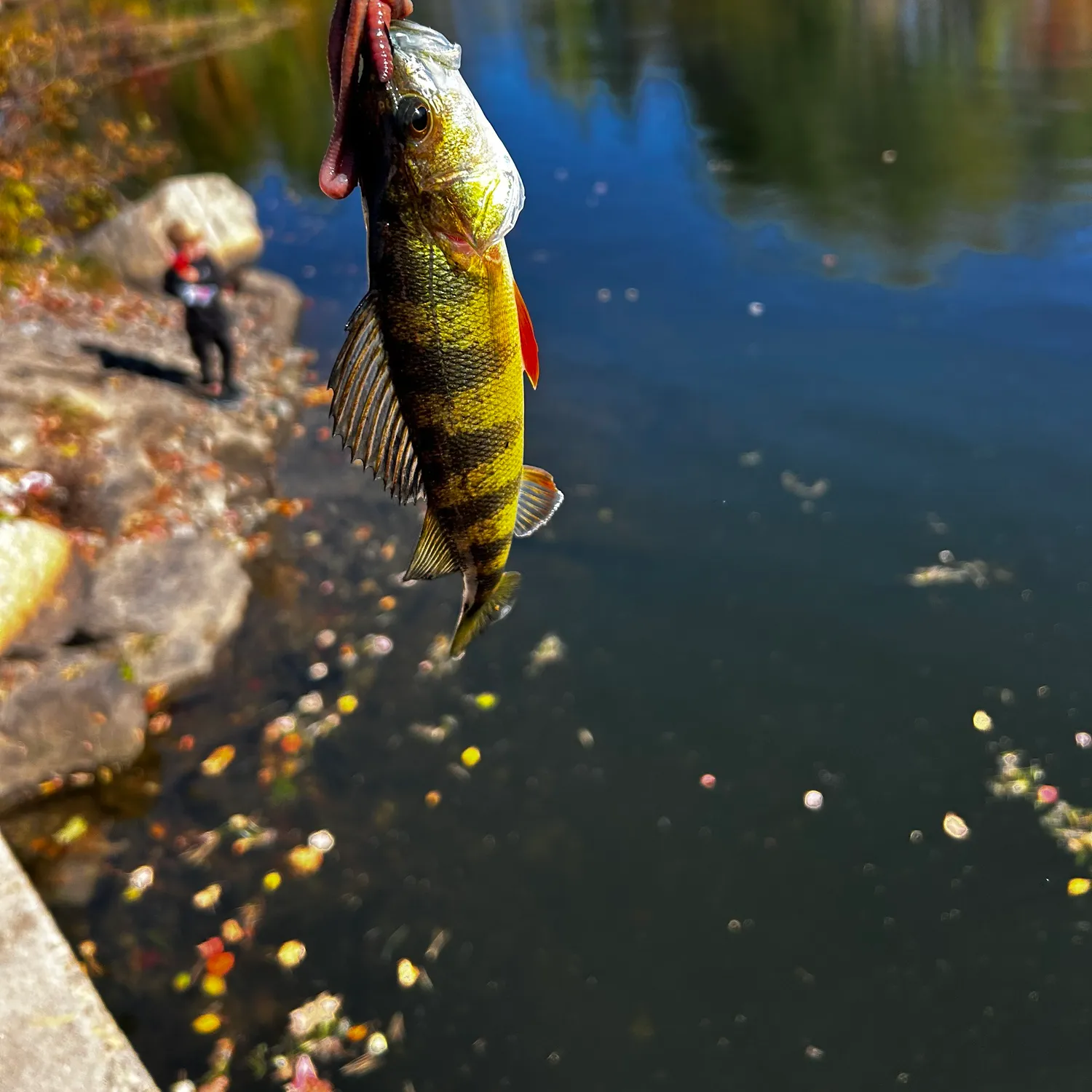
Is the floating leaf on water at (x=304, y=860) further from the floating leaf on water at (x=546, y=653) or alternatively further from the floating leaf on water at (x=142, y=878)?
the floating leaf on water at (x=546, y=653)

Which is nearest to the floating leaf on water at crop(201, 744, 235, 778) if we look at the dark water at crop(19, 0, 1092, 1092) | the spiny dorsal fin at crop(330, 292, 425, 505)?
the dark water at crop(19, 0, 1092, 1092)

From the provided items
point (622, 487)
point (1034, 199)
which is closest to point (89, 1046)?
point (622, 487)

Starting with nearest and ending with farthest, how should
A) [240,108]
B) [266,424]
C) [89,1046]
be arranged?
[89,1046]
[266,424]
[240,108]

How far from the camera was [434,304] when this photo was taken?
2.11 m

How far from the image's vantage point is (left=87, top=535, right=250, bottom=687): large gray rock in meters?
7.81

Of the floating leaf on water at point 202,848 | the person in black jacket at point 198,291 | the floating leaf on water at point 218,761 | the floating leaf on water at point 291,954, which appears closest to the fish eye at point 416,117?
the floating leaf on water at point 291,954

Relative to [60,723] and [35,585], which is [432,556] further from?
[35,585]

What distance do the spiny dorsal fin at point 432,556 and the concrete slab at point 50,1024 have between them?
3560 mm

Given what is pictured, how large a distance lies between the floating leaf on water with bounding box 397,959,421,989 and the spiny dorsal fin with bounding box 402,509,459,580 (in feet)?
13.1

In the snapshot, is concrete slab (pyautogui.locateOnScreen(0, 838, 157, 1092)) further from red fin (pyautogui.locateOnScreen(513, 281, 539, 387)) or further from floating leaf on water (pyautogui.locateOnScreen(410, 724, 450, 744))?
red fin (pyautogui.locateOnScreen(513, 281, 539, 387))

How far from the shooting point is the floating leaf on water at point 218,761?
7.00 meters

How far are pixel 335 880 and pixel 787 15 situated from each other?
3208cm

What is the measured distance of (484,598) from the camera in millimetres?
2783

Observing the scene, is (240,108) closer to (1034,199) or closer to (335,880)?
(1034,199)
